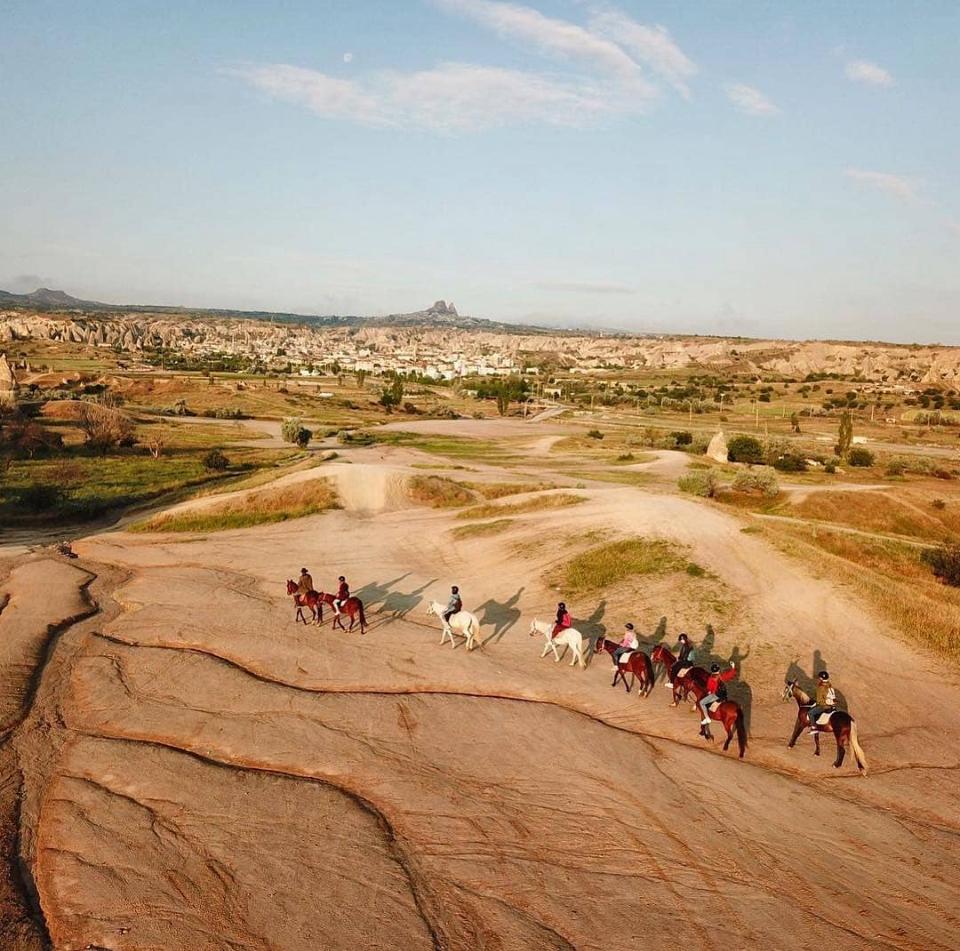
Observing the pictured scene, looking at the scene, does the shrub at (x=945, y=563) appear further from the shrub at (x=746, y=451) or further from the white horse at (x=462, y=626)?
the shrub at (x=746, y=451)

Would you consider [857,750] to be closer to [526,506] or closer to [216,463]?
[526,506]

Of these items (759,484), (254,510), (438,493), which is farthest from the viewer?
(759,484)

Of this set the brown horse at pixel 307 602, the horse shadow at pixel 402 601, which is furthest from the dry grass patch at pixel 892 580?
the brown horse at pixel 307 602

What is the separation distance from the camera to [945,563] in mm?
30859

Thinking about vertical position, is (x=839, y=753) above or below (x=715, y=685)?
below

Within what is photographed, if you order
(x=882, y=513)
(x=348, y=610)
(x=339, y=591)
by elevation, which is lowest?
(x=348, y=610)

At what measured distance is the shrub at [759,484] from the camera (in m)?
53.5

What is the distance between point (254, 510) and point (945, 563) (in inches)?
1463

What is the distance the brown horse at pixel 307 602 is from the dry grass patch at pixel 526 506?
54.1ft

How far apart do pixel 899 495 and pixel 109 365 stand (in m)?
180

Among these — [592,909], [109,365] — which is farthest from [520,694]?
[109,365]

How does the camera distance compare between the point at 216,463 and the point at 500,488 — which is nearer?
the point at 500,488

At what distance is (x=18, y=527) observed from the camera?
135 ft

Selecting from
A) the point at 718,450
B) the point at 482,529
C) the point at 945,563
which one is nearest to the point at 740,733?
the point at 482,529
